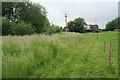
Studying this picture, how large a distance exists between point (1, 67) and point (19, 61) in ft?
1.94

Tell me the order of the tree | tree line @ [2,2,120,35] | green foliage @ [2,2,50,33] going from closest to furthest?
tree line @ [2,2,120,35] → green foliage @ [2,2,50,33] → the tree

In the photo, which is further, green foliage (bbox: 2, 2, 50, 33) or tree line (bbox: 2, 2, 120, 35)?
green foliage (bbox: 2, 2, 50, 33)

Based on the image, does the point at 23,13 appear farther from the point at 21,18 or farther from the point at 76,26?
the point at 76,26

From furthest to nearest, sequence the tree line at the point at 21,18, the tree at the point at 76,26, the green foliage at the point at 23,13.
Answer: the tree at the point at 76,26
the green foliage at the point at 23,13
the tree line at the point at 21,18

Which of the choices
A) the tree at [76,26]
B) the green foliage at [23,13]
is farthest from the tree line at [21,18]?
the tree at [76,26]

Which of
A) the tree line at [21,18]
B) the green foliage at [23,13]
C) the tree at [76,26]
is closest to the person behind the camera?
the tree line at [21,18]

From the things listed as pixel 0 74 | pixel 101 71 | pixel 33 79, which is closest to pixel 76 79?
pixel 101 71

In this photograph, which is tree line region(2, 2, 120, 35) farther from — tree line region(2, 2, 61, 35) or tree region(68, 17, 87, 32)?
tree region(68, 17, 87, 32)

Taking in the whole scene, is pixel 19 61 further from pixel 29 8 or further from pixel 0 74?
pixel 29 8

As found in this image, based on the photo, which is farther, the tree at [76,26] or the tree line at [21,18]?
the tree at [76,26]

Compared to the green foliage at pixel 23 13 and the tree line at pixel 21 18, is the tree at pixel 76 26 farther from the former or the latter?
the green foliage at pixel 23 13

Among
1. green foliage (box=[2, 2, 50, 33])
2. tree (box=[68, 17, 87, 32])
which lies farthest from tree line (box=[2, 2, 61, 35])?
tree (box=[68, 17, 87, 32])

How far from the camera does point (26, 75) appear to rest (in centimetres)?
325

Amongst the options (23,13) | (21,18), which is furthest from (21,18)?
(23,13)
